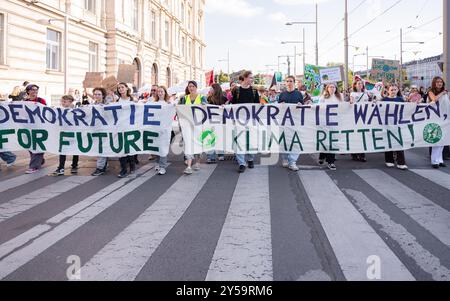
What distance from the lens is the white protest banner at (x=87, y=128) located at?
913 cm

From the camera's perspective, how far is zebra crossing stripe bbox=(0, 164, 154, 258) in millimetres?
4535

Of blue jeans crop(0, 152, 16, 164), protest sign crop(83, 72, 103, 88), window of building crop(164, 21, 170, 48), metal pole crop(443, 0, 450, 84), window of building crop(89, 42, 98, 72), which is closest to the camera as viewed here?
blue jeans crop(0, 152, 16, 164)

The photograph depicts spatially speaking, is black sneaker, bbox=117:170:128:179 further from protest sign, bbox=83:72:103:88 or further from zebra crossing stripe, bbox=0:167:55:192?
protest sign, bbox=83:72:103:88

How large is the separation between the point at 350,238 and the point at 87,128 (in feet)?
20.8

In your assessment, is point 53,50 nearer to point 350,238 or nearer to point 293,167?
point 293,167

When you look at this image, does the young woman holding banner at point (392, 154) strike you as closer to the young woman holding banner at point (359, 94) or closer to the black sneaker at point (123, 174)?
the young woman holding banner at point (359, 94)

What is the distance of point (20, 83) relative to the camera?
66.2 feet

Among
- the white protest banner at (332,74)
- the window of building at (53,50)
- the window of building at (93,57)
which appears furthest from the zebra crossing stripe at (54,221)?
the window of building at (93,57)

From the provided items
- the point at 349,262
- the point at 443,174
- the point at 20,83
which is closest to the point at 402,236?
the point at 349,262

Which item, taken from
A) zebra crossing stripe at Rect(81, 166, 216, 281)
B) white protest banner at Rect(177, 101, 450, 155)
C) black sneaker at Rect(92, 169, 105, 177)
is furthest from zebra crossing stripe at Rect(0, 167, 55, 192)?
white protest banner at Rect(177, 101, 450, 155)

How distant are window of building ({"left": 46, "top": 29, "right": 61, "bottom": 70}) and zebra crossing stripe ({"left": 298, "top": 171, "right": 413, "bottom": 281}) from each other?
19.9m

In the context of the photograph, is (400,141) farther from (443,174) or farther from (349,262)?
(349,262)

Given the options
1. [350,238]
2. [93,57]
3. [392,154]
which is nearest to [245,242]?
[350,238]
